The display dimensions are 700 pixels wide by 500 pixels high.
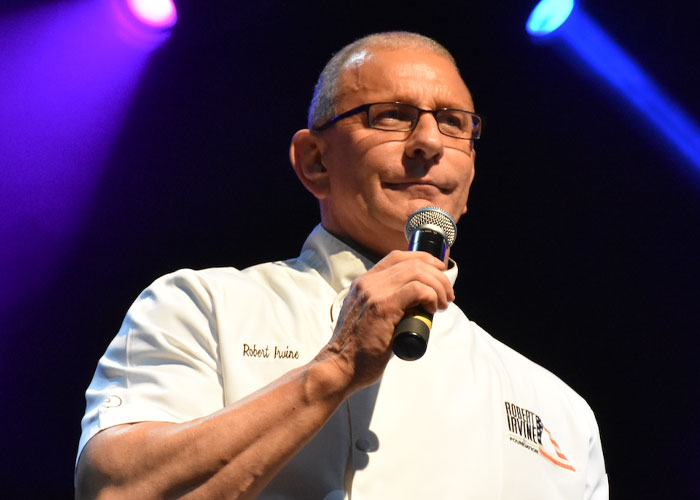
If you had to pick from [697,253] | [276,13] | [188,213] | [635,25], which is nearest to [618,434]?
[697,253]

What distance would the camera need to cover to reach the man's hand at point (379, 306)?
1.31m

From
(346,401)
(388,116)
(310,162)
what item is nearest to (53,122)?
(310,162)

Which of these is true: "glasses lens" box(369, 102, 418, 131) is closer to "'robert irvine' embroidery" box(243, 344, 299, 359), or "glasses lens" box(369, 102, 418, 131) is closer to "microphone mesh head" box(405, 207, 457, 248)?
"microphone mesh head" box(405, 207, 457, 248)

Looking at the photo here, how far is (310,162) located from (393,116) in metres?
0.30

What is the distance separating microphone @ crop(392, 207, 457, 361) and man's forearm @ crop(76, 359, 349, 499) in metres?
0.17

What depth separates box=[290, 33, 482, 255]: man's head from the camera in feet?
6.44

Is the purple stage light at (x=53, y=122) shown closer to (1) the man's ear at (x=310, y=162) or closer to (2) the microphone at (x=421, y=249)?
(1) the man's ear at (x=310, y=162)

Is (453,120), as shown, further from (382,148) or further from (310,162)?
(310,162)

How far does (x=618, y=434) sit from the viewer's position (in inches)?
126

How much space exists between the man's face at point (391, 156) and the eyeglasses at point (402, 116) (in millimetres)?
18

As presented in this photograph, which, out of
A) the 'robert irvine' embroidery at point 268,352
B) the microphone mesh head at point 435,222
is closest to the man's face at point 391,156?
the microphone mesh head at point 435,222

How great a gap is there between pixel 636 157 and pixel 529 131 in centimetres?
42

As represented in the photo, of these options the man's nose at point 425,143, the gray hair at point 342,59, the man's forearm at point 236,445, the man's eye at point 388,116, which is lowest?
the man's forearm at point 236,445

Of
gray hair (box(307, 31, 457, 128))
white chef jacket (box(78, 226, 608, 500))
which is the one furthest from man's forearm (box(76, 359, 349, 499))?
gray hair (box(307, 31, 457, 128))
